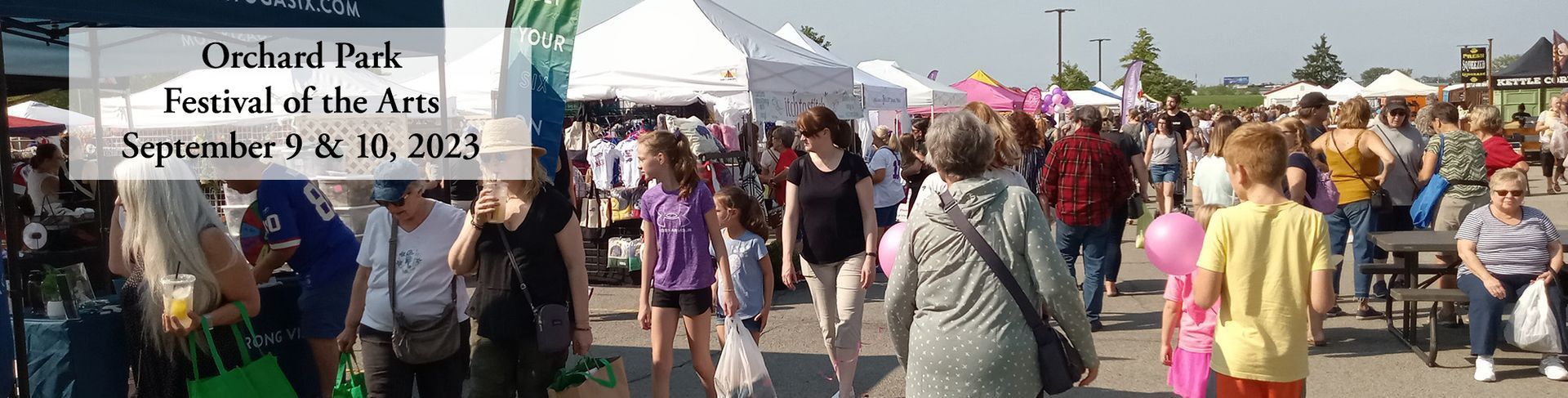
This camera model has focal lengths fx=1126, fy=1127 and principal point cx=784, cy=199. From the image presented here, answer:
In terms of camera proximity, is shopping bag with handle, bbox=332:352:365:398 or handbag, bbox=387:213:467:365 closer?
handbag, bbox=387:213:467:365

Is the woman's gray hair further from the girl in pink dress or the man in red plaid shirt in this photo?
the man in red plaid shirt

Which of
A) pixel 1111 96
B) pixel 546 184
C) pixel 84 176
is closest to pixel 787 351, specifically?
pixel 546 184

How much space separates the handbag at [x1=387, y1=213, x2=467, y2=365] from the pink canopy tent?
2248 cm

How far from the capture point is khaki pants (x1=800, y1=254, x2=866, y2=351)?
5.25 meters

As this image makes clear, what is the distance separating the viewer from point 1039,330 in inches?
133

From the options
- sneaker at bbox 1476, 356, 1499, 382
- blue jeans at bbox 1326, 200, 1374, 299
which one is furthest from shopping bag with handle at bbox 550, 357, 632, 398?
blue jeans at bbox 1326, 200, 1374, 299

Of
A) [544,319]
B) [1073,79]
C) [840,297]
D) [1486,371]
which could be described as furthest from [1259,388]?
[1073,79]

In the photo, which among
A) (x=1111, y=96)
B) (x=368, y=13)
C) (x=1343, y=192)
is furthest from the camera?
(x=1111, y=96)

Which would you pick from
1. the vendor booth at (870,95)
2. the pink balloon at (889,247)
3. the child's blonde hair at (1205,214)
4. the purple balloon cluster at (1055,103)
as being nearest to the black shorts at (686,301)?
the pink balloon at (889,247)

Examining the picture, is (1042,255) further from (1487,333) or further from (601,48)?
(601,48)

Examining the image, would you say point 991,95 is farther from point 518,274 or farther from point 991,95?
point 518,274

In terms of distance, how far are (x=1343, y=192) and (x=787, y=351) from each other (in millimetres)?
4028

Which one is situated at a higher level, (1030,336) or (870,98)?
(870,98)

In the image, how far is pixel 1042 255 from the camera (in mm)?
3309
